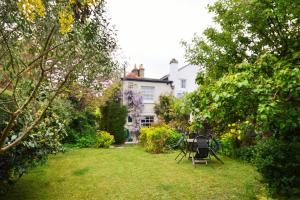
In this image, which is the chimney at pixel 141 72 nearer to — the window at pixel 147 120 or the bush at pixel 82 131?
the window at pixel 147 120

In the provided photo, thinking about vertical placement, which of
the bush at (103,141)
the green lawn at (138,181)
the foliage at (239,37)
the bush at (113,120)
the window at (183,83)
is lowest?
the green lawn at (138,181)

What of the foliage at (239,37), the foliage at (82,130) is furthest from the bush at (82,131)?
the foliage at (239,37)

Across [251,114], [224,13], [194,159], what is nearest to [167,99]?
[194,159]

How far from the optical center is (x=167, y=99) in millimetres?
24047

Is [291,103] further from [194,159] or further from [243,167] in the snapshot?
[194,159]

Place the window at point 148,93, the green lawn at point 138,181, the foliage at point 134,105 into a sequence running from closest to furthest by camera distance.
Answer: the green lawn at point 138,181 < the foliage at point 134,105 < the window at point 148,93

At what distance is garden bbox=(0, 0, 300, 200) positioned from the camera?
153 inches

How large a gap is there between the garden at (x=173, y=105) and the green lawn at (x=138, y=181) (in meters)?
0.04

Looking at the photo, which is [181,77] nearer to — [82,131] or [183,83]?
[183,83]

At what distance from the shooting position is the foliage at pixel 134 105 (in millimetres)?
24188

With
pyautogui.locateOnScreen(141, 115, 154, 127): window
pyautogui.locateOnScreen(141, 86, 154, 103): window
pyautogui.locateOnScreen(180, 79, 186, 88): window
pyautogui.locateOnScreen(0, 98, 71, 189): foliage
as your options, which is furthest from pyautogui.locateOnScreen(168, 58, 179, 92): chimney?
pyautogui.locateOnScreen(0, 98, 71, 189): foliage

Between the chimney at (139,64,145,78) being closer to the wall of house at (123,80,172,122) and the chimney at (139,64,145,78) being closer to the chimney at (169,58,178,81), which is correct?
the chimney at (169,58,178,81)

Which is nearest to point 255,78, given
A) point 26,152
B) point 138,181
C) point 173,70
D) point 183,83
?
point 138,181

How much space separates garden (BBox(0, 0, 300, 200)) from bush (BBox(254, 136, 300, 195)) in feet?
0.08
